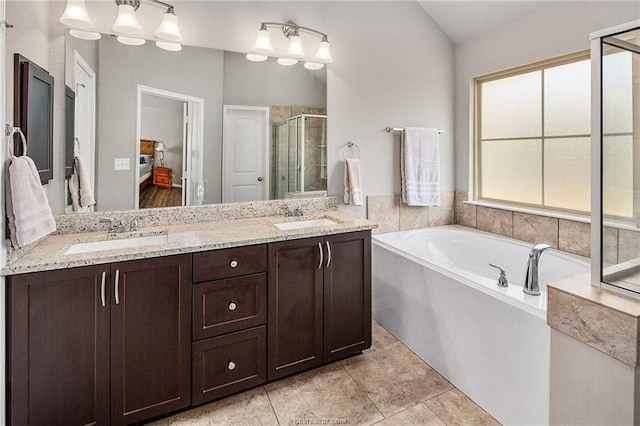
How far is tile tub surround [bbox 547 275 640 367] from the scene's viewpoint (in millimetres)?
1091

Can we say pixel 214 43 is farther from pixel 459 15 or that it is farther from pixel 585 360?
pixel 585 360

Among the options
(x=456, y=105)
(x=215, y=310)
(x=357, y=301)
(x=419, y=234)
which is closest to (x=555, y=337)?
(x=357, y=301)

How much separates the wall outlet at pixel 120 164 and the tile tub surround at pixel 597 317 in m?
2.29

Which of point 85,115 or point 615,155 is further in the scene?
point 85,115

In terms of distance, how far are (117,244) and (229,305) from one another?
72cm

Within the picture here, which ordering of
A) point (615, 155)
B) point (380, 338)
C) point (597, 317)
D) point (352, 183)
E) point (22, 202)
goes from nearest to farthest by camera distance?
point (597, 317)
point (615, 155)
point (22, 202)
point (380, 338)
point (352, 183)

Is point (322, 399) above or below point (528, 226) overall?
below

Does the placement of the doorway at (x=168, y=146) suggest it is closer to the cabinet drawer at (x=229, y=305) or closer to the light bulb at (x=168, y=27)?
the light bulb at (x=168, y=27)

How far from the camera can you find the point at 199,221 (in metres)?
2.45

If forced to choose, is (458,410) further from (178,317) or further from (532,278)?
(178,317)

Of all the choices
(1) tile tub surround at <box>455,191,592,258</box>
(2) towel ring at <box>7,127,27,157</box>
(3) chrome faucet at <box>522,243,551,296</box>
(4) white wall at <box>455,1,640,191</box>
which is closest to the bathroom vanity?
(2) towel ring at <box>7,127,27,157</box>

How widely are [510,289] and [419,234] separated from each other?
1381 millimetres

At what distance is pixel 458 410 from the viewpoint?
1924mm

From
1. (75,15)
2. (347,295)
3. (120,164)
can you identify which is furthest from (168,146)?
(347,295)
